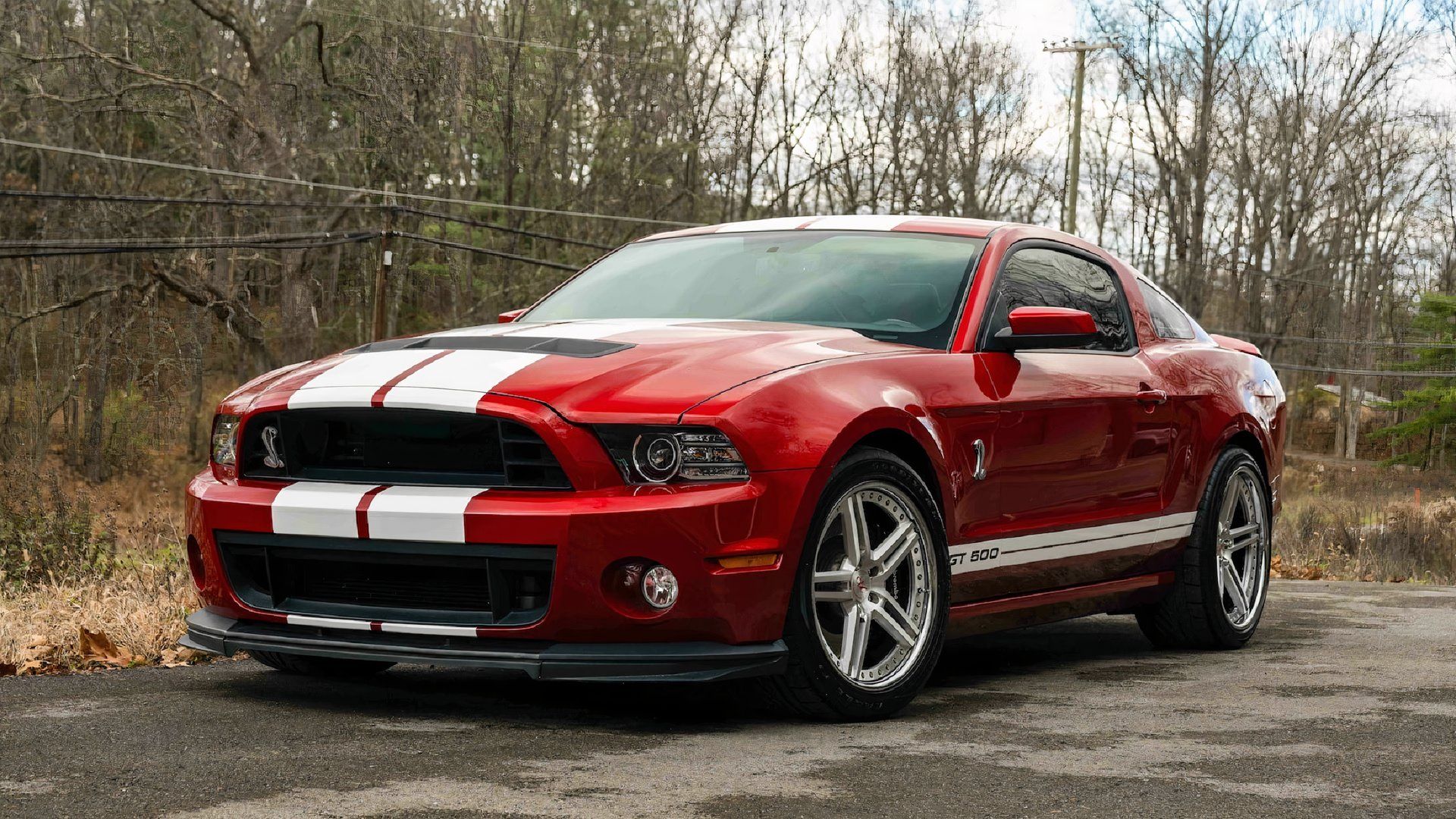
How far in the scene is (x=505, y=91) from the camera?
104 ft

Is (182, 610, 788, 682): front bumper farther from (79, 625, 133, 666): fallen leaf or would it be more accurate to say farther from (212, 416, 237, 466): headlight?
(79, 625, 133, 666): fallen leaf

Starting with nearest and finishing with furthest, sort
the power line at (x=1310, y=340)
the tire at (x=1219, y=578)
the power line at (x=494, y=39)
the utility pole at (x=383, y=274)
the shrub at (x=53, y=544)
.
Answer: the tire at (x=1219, y=578), the shrub at (x=53, y=544), the utility pole at (x=383, y=274), the power line at (x=494, y=39), the power line at (x=1310, y=340)

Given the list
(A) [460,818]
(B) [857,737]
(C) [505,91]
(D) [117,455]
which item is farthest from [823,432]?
(D) [117,455]

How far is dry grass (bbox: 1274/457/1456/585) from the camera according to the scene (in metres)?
16.8

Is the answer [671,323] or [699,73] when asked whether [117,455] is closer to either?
[699,73]

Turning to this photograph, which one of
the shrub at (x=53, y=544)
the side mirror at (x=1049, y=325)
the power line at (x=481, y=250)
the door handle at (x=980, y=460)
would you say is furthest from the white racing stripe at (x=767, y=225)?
the power line at (x=481, y=250)

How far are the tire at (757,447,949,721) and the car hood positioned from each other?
0.40 m

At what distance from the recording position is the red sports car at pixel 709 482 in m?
3.97

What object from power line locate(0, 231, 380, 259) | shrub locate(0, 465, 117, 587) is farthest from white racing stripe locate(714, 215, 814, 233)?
power line locate(0, 231, 380, 259)

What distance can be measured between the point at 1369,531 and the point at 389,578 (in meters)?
23.4

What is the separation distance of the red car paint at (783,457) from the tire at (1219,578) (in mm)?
285

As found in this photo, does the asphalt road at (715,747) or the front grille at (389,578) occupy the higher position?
the front grille at (389,578)

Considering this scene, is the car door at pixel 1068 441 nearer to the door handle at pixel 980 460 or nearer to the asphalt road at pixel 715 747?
the door handle at pixel 980 460

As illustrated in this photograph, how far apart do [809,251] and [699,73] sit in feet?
95.3
